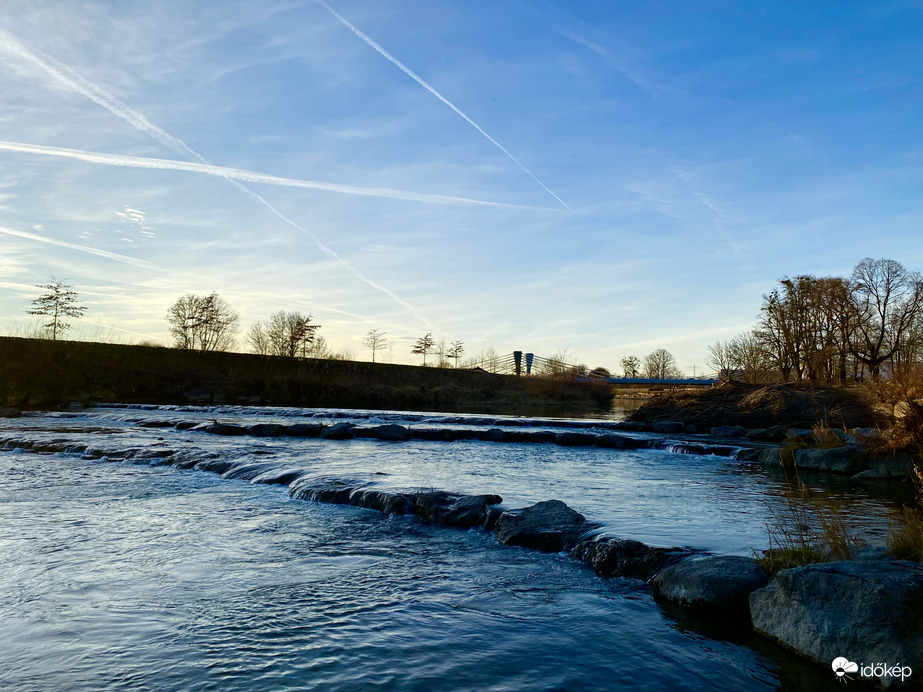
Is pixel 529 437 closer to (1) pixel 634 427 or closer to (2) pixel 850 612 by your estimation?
(1) pixel 634 427

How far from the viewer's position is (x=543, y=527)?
7.06 m

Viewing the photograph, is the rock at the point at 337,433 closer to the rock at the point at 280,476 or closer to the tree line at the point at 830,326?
the rock at the point at 280,476

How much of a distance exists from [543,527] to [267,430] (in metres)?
13.9

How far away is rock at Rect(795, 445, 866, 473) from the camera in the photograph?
42.2 feet

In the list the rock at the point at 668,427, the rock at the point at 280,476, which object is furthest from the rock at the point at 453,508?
the rock at the point at 668,427

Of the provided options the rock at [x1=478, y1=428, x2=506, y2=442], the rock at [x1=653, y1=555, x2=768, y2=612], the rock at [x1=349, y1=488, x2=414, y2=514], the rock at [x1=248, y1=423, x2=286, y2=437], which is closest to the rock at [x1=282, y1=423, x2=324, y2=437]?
the rock at [x1=248, y1=423, x2=286, y2=437]

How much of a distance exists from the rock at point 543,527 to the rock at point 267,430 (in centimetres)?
1286

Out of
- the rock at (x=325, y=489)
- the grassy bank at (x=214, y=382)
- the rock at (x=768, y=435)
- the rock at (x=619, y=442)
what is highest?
the grassy bank at (x=214, y=382)

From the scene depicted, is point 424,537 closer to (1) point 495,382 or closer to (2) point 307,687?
(2) point 307,687

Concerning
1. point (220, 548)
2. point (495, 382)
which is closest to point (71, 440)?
point (220, 548)

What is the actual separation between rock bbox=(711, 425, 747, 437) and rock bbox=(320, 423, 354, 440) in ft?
38.2

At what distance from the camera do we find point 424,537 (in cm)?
720

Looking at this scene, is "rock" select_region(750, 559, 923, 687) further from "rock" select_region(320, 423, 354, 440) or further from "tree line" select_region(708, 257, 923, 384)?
"tree line" select_region(708, 257, 923, 384)

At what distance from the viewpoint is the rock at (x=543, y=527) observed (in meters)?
6.82
